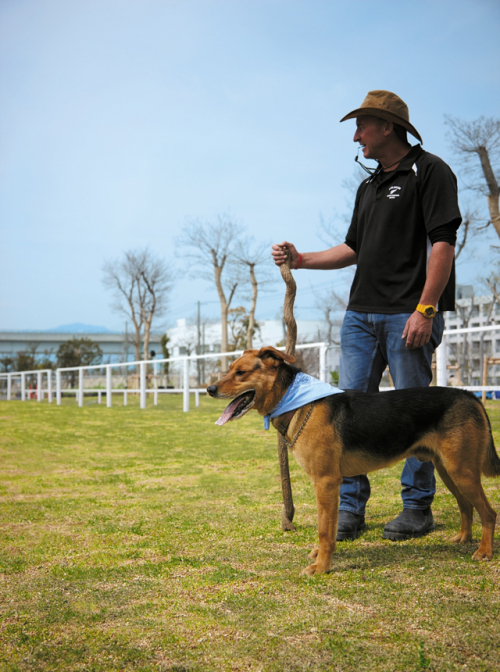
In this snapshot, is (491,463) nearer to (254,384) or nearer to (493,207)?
(254,384)

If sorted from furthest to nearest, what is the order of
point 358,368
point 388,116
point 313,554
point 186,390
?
point 186,390 → point 358,368 → point 388,116 → point 313,554

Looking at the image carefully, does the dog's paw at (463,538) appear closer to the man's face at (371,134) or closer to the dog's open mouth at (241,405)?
the dog's open mouth at (241,405)

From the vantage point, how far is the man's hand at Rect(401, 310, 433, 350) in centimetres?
337

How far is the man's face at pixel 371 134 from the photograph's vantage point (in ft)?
12.1

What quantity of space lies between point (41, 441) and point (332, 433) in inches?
292

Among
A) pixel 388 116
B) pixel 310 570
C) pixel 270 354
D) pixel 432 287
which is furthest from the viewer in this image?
pixel 388 116

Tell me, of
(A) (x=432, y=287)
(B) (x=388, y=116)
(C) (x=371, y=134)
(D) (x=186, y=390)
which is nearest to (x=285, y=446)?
(A) (x=432, y=287)

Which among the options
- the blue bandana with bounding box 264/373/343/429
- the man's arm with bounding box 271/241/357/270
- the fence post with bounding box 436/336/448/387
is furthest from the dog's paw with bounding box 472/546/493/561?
the fence post with bounding box 436/336/448/387

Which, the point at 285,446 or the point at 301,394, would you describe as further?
the point at 285,446

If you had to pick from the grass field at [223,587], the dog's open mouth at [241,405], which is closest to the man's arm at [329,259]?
the dog's open mouth at [241,405]

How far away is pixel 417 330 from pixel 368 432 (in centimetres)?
75

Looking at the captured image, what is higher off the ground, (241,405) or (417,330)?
(417,330)

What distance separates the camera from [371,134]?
3705 millimetres

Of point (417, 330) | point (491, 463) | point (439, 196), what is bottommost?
point (491, 463)
